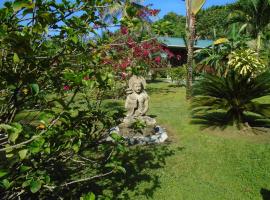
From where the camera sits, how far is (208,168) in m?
7.00

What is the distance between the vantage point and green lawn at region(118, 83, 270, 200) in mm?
5906

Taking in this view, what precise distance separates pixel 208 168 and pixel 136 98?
349 centimetres

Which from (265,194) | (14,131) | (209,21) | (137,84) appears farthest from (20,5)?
(209,21)

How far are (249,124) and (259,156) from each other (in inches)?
98.1

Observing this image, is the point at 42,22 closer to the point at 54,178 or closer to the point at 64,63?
the point at 64,63

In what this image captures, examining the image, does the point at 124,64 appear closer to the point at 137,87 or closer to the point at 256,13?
the point at 137,87

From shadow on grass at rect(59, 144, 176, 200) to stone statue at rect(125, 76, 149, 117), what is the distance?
2168 mm

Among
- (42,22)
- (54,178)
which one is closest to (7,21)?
(42,22)

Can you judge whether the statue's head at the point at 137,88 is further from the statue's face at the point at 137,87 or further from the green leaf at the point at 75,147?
the green leaf at the point at 75,147

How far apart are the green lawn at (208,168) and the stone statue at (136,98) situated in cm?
101

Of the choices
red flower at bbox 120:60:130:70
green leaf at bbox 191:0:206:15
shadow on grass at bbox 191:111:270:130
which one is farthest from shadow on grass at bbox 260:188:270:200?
red flower at bbox 120:60:130:70

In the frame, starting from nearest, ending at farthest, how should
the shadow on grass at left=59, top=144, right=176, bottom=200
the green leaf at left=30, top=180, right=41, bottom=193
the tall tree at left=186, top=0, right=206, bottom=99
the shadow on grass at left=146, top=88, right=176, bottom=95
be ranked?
the green leaf at left=30, top=180, right=41, bottom=193, the shadow on grass at left=59, top=144, right=176, bottom=200, the tall tree at left=186, top=0, right=206, bottom=99, the shadow on grass at left=146, top=88, right=176, bottom=95

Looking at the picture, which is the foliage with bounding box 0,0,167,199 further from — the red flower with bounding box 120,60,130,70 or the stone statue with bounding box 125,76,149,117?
the red flower with bounding box 120,60,130,70

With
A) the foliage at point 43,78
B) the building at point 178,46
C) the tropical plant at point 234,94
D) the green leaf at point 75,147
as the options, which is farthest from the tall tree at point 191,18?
the building at point 178,46
